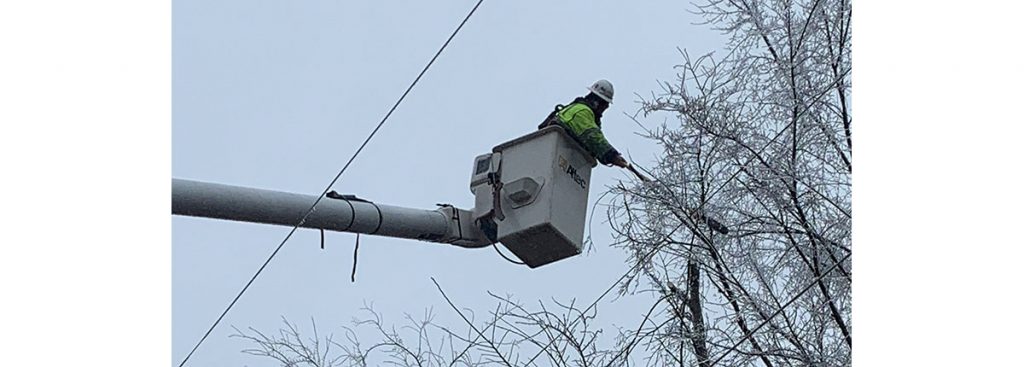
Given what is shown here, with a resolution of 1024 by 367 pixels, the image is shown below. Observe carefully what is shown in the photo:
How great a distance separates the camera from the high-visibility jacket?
7.47 metres

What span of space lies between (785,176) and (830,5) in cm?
89

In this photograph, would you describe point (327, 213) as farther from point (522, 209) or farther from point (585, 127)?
point (585, 127)

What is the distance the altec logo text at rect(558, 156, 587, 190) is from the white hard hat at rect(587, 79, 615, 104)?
51 centimetres

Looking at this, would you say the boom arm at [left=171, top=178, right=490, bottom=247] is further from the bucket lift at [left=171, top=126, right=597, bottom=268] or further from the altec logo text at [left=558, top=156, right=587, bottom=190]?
the altec logo text at [left=558, top=156, right=587, bottom=190]

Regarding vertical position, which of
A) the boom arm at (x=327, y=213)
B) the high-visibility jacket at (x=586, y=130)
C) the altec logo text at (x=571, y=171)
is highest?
the high-visibility jacket at (x=586, y=130)

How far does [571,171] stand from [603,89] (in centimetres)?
61

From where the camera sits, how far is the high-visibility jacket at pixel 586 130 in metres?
7.47

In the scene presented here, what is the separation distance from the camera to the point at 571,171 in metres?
7.42

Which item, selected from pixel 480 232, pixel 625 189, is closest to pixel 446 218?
pixel 480 232

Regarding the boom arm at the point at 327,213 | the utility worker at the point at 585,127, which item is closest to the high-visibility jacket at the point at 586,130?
the utility worker at the point at 585,127

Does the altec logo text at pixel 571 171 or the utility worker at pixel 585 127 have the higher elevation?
the utility worker at pixel 585 127

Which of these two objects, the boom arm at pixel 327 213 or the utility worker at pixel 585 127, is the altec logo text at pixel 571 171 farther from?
the boom arm at pixel 327 213

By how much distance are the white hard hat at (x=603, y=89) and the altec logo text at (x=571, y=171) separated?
509mm

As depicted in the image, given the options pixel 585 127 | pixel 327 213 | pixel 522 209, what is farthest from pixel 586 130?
pixel 327 213
